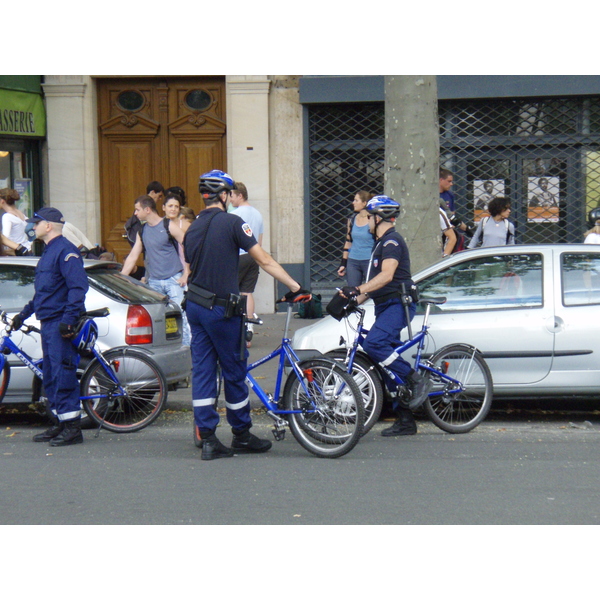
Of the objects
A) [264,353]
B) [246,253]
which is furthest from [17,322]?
[246,253]

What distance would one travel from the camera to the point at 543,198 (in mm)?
14109

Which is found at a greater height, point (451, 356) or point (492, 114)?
point (492, 114)

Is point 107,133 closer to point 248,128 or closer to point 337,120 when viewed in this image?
point 248,128

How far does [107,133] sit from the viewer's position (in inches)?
590

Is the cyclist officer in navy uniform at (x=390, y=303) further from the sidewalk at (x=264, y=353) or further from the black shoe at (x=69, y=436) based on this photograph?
the black shoe at (x=69, y=436)

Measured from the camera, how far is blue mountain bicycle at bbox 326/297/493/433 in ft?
24.0

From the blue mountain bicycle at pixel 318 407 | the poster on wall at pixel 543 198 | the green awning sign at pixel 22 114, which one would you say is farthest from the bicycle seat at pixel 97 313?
the poster on wall at pixel 543 198

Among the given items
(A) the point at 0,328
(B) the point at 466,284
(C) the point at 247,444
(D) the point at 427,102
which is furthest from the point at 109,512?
(D) the point at 427,102

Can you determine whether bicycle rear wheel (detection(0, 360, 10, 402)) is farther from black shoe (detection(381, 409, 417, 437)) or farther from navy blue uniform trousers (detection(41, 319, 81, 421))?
black shoe (detection(381, 409, 417, 437))

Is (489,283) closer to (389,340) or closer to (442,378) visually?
(442,378)

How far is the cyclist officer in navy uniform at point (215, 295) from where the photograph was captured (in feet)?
20.8

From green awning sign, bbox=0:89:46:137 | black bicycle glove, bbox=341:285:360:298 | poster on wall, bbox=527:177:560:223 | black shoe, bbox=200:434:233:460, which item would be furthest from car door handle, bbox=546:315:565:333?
green awning sign, bbox=0:89:46:137
